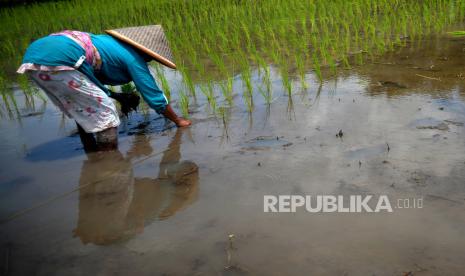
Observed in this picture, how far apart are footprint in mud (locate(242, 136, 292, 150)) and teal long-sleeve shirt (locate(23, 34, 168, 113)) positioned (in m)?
0.65

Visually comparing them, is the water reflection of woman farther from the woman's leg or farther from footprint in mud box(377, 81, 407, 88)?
footprint in mud box(377, 81, 407, 88)

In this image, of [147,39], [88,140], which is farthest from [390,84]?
[88,140]

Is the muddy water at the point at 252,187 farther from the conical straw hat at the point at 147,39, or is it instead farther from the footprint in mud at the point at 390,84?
the conical straw hat at the point at 147,39

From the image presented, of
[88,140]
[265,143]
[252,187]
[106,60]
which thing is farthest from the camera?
[88,140]

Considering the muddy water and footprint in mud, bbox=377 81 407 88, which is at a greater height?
footprint in mud, bbox=377 81 407 88

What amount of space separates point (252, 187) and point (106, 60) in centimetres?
127

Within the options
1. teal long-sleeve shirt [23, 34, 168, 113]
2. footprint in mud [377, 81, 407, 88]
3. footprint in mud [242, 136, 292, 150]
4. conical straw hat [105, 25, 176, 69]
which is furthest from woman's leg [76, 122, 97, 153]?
footprint in mud [377, 81, 407, 88]

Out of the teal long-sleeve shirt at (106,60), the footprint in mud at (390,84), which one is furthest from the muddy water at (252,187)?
the teal long-sleeve shirt at (106,60)

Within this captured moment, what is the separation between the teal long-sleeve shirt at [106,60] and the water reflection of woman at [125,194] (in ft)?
1.34

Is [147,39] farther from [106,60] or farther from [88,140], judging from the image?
[88,140]

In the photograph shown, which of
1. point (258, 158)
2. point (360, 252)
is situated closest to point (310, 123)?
point (258, 158)

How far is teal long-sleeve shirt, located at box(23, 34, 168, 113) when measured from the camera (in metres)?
2.26

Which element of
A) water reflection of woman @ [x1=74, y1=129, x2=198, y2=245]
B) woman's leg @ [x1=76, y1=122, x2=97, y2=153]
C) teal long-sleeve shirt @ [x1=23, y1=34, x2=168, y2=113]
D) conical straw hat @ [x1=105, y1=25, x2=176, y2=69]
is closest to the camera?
water reflection of woman @ [x1=74, y1=129, x2=198, y2=245]

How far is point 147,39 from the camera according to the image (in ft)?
8.28
